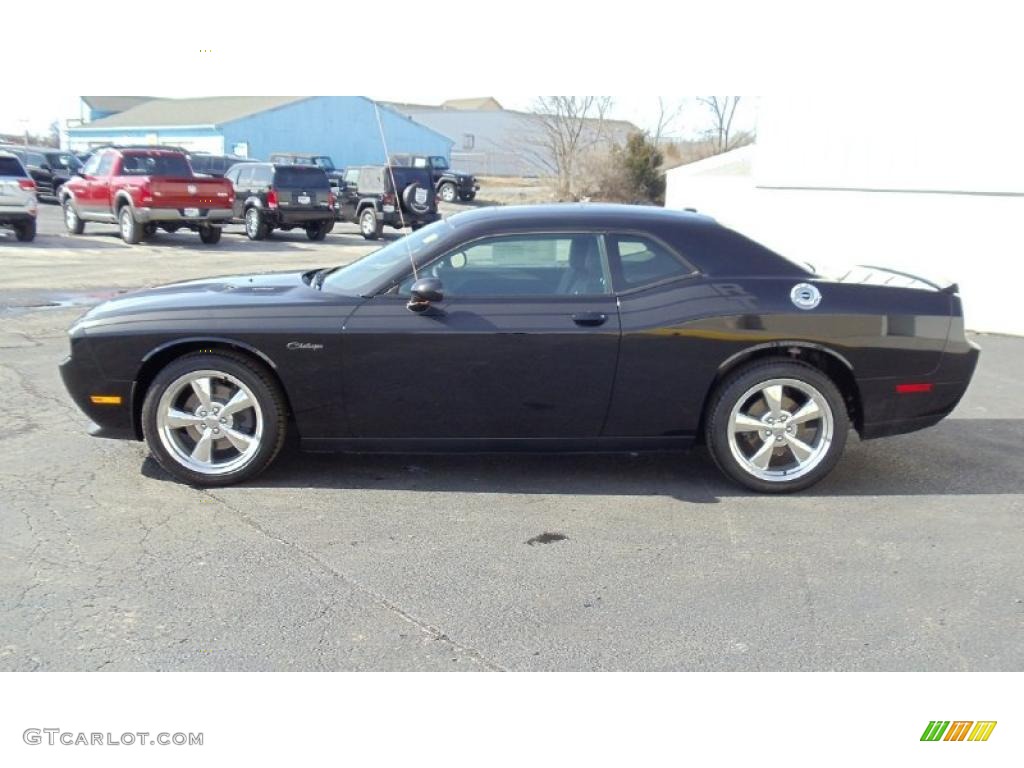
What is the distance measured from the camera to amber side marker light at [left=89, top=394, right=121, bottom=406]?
16.8ft

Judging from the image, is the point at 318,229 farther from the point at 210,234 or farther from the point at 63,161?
the point at 63,161

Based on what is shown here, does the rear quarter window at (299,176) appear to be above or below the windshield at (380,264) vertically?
above

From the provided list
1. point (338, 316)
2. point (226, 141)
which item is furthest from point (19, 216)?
point (226, 141)

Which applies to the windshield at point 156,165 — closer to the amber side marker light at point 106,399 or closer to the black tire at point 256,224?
the black tire at point 256,224

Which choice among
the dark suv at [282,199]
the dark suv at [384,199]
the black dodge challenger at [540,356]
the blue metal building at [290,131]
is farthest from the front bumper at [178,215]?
the blue metal building at [290,131]

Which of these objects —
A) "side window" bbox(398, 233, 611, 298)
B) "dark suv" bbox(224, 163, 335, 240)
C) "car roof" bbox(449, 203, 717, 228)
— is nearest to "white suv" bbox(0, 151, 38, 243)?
"dark suv" bbox(224, 163, 335, 240)

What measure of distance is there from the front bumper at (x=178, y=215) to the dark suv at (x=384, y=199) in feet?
14.5

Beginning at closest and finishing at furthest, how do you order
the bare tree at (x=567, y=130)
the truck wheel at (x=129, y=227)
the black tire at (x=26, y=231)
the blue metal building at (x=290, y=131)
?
the bare tree at (x=567, y=130) < the black tire at (x=26, y=231) < the truck wheel at (x=129, y=227) < the blue metal building at (x=290, y=131)

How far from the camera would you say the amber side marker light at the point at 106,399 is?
511 centimetres

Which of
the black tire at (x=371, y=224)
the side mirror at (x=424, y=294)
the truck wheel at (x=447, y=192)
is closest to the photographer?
the side mirror at (x=424, y=294)

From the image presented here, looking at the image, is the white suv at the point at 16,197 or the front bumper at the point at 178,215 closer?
the white suv at the point at 16,197

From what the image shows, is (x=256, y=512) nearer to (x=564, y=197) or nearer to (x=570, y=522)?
(x=570, y=522)

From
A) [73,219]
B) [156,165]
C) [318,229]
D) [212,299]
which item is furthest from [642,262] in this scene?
[73,219]

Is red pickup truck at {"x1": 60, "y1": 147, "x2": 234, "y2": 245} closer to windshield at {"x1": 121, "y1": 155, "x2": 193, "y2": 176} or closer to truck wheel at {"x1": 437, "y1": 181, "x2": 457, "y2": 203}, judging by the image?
windshield at {"x1": 121, "y1": 155, "x2": 193, "y2": 176}
